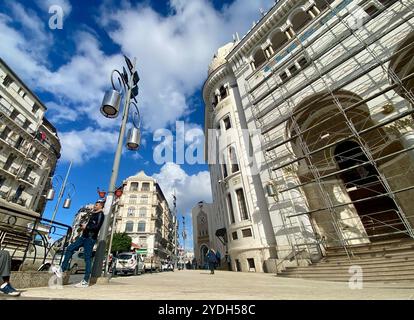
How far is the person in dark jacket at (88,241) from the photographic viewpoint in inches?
188

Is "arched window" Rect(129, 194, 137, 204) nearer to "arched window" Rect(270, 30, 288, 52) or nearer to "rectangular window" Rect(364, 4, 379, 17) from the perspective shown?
"arched window" Rect(270, 30, 288, 52)

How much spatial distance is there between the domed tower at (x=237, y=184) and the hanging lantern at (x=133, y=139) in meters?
11.4

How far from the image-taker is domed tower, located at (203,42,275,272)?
48.8ft

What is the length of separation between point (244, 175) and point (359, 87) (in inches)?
378

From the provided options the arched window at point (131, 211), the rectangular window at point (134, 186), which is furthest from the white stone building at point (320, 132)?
the rectangular window at point (134, 186)

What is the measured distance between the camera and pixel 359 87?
445 inches

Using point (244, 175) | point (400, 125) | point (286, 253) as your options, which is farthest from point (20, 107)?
point (400, 125)

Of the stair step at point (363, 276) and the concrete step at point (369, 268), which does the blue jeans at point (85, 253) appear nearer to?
the stair step at point (363, 276)

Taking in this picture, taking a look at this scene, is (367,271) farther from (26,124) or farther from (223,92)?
(26,124)

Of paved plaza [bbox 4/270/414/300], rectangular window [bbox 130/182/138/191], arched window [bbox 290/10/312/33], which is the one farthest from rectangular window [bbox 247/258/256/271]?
rectangular window [bbox 130/182/138/191]

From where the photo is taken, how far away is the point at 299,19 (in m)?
17.2

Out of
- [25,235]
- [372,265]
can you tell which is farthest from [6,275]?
[372,265]
